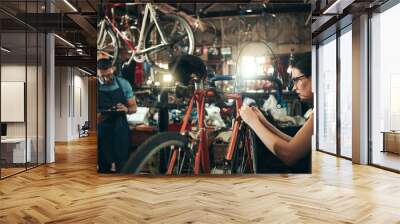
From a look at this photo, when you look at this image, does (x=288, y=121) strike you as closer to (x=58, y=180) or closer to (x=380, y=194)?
(x=380, y=194)

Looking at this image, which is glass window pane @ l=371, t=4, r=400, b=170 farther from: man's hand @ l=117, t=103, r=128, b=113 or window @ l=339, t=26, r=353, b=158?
man's hand @ l=117, t=103, r=128, b=113

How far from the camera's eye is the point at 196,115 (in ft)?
21.6

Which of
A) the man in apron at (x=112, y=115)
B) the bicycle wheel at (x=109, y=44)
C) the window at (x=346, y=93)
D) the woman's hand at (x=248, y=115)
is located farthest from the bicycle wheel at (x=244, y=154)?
the window at (x=346, y=93)

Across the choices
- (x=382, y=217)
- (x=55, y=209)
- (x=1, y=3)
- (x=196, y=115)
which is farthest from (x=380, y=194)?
(x=1, y=3)

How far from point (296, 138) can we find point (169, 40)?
9.02 feet

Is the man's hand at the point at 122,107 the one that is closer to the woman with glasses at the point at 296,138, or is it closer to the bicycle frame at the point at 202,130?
the bicycle frame at the point at 202,130

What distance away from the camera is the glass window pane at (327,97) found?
1031 cm

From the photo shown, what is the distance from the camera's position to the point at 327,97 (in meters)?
10.9

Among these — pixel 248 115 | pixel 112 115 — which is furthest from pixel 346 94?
pixel 112 115

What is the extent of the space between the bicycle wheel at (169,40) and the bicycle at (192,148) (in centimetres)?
66

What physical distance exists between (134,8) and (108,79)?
131 cm

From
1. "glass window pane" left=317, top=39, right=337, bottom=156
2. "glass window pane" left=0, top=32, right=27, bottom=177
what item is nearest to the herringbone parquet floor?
"glass window pane" left=0, top=32, right=27, bottom=177

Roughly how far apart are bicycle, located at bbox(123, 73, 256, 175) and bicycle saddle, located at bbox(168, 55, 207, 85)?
16 centimetres

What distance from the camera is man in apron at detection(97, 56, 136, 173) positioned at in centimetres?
660
